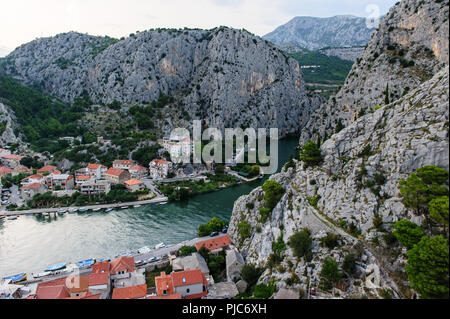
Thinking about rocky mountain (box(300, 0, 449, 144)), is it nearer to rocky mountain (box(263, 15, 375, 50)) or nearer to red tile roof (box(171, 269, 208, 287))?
red tile roof (box(171, 269, 208, 287))

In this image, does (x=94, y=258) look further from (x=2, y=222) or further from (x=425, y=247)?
(x=425, y=247)

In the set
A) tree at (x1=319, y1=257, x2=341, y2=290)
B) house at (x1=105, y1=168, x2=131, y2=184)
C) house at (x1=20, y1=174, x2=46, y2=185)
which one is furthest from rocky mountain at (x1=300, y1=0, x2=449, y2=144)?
house at (x1=20, y1=174, x2=46, y2=185)

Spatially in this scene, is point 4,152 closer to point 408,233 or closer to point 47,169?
point 47,169

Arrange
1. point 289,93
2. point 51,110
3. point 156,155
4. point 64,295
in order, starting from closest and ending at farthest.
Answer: point 64,295 < point 156,155 < point 51,110 < point 289,93

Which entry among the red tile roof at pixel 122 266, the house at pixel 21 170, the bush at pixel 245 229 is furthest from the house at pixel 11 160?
the bush at pixel 245 229

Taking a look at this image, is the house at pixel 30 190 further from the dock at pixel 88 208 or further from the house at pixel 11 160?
the house at pixel 11 160

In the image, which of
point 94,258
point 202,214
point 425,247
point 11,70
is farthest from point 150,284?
point 11,70
